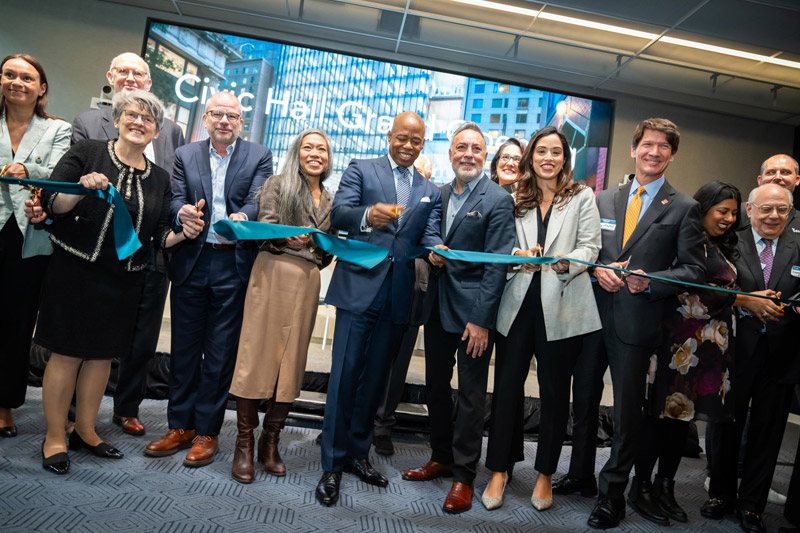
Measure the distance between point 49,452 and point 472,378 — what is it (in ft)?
6.93

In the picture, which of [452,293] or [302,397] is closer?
[452,293]

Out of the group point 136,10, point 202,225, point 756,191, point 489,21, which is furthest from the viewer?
point 136,10

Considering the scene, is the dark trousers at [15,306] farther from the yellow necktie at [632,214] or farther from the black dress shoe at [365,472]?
the yellow necktie at [632,214]

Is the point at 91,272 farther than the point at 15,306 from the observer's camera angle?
No

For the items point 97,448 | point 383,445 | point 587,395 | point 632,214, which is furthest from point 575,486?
point 97,448

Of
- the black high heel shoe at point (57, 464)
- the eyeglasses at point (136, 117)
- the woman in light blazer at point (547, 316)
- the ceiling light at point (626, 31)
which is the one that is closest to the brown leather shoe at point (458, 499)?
the woman in light blazer at point (547, 316)

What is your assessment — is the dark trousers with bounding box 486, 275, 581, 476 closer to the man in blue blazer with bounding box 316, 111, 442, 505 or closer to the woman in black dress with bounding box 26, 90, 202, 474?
the man in blue blazer with bounding box 316, 111, 442, 505

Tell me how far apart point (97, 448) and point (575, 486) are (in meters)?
2.63

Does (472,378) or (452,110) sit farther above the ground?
(452,110)

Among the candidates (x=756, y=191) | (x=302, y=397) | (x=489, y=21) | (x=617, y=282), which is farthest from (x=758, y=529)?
(x=489, y=21)

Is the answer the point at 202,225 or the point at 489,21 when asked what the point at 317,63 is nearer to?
the point at 489,21

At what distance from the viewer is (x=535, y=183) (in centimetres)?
285

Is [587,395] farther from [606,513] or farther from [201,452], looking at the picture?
[201,452]

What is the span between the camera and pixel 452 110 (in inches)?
293
